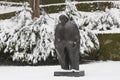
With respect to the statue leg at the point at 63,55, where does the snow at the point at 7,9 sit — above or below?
below

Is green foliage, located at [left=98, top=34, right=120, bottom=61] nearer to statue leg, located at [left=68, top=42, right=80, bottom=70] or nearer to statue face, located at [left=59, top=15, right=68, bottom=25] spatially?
statue leg, located at [left=68, top=42, right=80, bottom=70]

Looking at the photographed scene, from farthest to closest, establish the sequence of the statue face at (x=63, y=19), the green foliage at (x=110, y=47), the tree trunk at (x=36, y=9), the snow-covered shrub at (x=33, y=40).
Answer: the tree trunk at (x=36, y=9), the green foliage at (x=110, y=47), the snow-covered shrub at (x=33, y=40), the statue face at (x=63, y=19)

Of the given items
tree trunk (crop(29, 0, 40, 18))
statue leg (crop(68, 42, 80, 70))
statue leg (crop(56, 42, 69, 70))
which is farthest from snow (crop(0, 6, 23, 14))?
statue leg (crop(68, 42, 80, 70))

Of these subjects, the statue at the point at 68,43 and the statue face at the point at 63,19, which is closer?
the statue at the point at 68,43

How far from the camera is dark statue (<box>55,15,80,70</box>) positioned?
11672 millimetres

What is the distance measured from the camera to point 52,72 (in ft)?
41.8

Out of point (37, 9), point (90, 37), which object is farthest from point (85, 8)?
point (90, 37)

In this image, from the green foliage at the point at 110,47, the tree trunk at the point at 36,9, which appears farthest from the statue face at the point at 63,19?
the tree trunk at the point at 36,9

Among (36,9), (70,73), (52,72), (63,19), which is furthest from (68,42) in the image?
(36,9)

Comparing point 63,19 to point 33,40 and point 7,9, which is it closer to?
point 33,40

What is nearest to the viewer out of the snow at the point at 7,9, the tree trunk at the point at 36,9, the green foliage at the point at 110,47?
the green foliage at the point at 110,47

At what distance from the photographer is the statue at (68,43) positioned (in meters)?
11.7

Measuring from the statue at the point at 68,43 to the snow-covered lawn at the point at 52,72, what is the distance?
44 cm

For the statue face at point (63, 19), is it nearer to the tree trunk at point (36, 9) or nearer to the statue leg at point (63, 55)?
Answer: the statue leg at point (63, 55)
